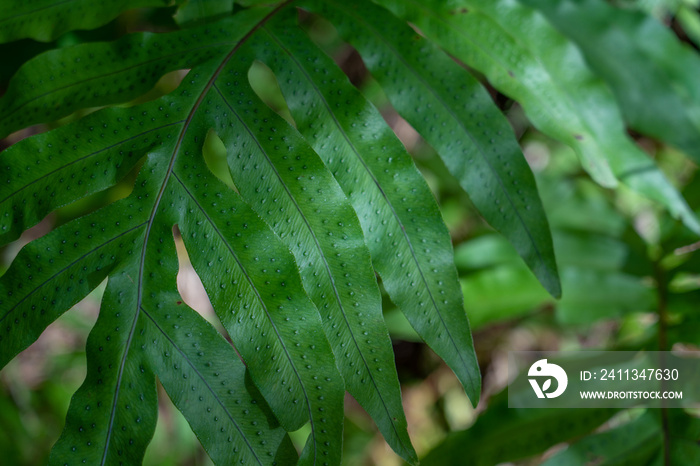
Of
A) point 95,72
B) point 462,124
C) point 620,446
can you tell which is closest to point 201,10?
point 95,72

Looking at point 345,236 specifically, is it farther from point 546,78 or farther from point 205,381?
point 546,78

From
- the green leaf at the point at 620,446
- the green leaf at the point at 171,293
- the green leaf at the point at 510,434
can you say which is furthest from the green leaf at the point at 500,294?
the green leaf at the point at 171,293

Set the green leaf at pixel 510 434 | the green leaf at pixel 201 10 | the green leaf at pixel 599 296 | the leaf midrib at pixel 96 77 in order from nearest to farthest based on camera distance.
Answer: the leaf midrib at pixel 96 77 → the green leaf at pixel 201 10 → the green leaf at pixel 510 434 → the green leaf at pixel 599 296

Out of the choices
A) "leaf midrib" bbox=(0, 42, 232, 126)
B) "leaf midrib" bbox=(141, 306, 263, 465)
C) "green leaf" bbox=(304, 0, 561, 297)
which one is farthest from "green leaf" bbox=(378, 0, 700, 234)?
"leaf midrib" bbox=(141, 306, 263, 465)

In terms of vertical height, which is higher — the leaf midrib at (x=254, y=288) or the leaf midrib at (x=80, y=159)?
the leaf midrib at (x=80, y=159)

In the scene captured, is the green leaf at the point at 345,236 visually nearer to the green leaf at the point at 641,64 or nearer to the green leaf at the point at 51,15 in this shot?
the green leaf at the point at 51,15

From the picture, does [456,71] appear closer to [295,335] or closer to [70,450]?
[295,335]

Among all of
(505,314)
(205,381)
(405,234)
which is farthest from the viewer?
(505,314)
